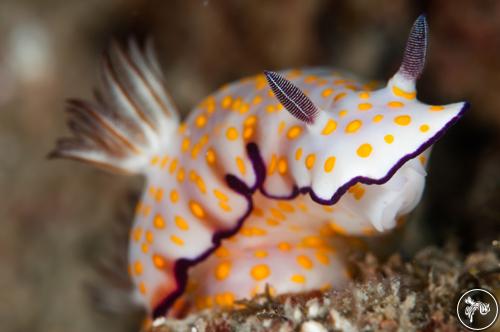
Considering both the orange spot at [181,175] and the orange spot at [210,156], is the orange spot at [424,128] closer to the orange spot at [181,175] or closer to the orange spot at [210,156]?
the orange spot at [210,156]

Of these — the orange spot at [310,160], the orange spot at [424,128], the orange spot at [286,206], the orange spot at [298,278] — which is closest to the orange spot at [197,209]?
the orange spot at [286,206]

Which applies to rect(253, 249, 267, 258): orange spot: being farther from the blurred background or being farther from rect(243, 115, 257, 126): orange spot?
the blurred background

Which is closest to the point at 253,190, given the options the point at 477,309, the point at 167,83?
the point at 477,309

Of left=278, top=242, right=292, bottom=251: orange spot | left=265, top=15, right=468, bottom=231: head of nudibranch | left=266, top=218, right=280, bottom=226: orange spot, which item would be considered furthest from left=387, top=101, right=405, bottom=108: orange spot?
left=278, top=242, right=292, bottom=251: orange spot

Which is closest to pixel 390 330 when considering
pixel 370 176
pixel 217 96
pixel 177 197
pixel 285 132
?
pixel 370 176

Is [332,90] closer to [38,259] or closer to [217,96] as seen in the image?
[217,96]
